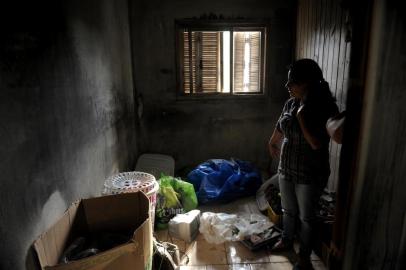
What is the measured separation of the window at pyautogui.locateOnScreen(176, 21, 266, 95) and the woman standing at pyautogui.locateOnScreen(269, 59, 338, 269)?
2.00 metres

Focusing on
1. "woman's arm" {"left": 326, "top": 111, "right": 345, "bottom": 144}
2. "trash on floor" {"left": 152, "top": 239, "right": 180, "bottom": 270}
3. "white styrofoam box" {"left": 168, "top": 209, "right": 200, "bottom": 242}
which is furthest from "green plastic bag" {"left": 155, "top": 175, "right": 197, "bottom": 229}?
"woman's arm" {"left": 326, "top": 111, "right": 345, "bottom": 144}

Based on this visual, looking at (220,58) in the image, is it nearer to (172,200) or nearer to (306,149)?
(172,200)

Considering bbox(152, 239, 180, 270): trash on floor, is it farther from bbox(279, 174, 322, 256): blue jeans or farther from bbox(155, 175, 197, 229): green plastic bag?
bbox(279, 174, 322, 256): blue jeans

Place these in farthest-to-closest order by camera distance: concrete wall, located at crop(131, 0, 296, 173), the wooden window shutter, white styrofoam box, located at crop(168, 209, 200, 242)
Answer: the wooden window shutter → concrete wall, located at crop(131, 0, 296, 173) → white styrofoam box, located at crop(168, 209, 200, 242)

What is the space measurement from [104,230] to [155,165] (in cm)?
213

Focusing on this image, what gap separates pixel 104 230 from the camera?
191 centimetres

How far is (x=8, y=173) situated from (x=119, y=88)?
215 centimetres

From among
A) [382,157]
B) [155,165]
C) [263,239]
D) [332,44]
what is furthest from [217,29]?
[382,157]

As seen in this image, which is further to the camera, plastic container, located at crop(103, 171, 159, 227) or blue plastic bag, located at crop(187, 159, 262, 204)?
blue plastic bag, located at crop(187, 159, 262, 204)

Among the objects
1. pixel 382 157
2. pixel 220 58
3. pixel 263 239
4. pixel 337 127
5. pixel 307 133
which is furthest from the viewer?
pixel 220 58

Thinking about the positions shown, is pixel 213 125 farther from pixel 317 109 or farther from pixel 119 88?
pixel 317 109

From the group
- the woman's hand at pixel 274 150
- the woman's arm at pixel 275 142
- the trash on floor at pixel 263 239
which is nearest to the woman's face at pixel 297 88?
the woman's arm at pixel 275 142

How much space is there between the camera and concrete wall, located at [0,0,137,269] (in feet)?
4.66

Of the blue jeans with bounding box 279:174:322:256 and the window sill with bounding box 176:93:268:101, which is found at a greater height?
the window sill with bounding box 176:93:268:101
